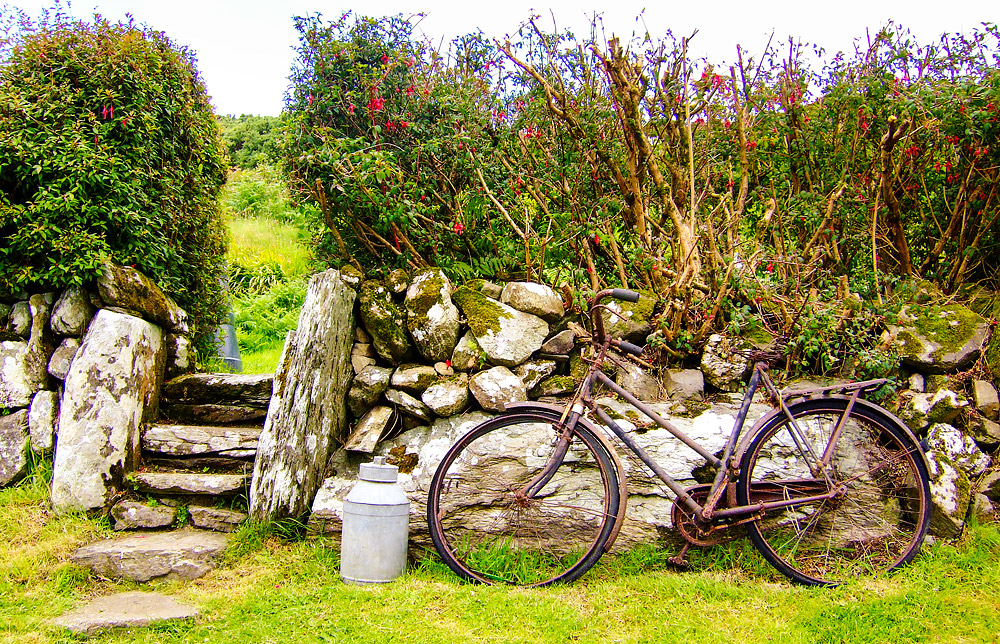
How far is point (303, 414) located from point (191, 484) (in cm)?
100

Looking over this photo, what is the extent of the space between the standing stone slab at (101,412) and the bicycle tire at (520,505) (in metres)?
2.35

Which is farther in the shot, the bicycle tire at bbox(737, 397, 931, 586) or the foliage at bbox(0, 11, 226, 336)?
the foliage at bbox(0, 11, 226, 336)

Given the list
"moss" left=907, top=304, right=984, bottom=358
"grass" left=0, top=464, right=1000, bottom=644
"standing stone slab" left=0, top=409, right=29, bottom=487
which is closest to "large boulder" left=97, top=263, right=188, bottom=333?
"standing stone slab" left=0, top=409, right=29, bottom=487

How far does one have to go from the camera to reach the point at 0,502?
4.61 m

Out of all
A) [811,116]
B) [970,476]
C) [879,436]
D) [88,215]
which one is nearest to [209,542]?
[88,215]

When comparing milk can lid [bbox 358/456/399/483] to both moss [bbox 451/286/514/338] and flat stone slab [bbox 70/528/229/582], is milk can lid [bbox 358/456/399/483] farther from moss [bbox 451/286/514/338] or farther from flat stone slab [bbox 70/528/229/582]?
moss [bbox 451/286/514/338]

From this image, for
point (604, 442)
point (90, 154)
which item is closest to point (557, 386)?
point (604, 442)

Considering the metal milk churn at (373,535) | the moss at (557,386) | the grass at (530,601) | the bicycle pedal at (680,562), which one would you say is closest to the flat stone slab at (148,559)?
the grass at (530,601)

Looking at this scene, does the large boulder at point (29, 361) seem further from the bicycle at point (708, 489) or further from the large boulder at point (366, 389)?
the bicycle at point (708, 489)

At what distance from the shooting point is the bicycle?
392 cm

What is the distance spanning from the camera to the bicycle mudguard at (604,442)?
3871mm

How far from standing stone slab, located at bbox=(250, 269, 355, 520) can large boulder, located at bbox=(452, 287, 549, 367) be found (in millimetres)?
963

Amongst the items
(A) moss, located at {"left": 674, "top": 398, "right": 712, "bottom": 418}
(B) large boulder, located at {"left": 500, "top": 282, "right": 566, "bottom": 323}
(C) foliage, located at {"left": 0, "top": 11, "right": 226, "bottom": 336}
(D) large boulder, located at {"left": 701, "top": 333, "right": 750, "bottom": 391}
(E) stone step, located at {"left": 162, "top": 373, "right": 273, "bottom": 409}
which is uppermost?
(C) foliage, located at {"left": 0, "top": 11, "right": 226, "bottom": 336}

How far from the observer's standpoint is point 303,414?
4.45 metres
